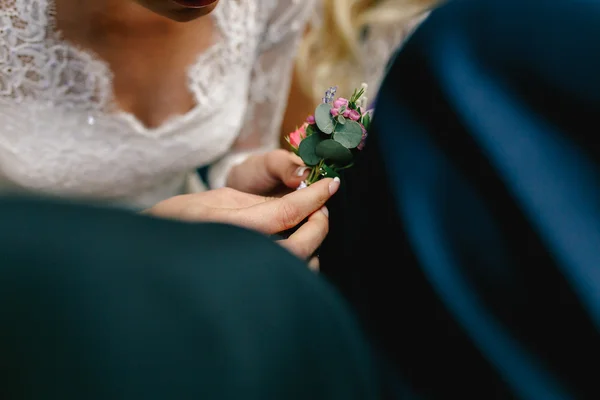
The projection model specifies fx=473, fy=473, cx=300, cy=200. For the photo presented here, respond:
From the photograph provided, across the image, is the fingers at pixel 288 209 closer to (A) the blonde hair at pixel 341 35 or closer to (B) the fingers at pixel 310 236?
(B) the fingers at pixel 310 236

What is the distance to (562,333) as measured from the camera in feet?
0.67

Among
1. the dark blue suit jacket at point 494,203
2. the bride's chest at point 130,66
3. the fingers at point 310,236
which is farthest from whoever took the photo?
the bride's chest at point 130,66

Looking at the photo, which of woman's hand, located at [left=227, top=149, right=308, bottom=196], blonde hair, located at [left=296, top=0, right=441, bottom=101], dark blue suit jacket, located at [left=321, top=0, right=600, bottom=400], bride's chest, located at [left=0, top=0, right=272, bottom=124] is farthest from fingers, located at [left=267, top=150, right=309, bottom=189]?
blonde hair, located at [left=296, top=0, right=441, bottom=101]

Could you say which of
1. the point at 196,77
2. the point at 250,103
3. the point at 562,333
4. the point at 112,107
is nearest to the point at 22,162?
the point at 112,107

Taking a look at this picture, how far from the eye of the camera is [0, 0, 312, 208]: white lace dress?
556mm

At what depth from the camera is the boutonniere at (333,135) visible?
345mm

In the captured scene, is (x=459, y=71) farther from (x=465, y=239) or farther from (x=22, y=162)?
(x=22, y=162)

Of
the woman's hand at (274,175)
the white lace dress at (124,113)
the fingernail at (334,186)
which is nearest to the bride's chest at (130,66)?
the white lace dress at (124,113)

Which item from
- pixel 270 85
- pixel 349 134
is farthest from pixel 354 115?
pixel 270 85

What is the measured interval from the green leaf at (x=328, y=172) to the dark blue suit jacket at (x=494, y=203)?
0.33 ft

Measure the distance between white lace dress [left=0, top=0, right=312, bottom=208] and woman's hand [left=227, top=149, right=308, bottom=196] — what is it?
0.28 m

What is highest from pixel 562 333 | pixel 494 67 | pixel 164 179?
pixel 164 179

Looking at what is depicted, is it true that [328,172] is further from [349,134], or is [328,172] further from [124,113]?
[124,113]

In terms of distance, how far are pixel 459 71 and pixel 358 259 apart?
12cm
